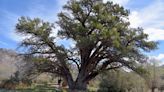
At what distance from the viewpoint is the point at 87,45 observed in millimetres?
34031

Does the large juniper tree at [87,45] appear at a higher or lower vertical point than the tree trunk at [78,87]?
higher

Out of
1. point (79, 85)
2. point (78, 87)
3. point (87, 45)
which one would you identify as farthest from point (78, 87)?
point (87, 45)

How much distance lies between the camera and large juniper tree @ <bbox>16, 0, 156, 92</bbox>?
35.5 m

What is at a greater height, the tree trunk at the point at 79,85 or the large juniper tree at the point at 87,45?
the large juniper tree at the point at 87,45

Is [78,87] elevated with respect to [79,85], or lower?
lower

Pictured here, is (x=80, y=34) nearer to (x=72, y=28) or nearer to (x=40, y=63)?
(x=72, y=28)

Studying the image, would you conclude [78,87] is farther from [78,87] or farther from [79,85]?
[79,85]

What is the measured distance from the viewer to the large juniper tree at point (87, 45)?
35.5 metres

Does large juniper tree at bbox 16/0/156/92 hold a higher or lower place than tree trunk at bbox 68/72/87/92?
higher

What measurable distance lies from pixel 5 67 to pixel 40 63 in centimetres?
4059

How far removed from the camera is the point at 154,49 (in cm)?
3741

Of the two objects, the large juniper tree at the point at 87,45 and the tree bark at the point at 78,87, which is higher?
the large juniper tree at the point at 87,45

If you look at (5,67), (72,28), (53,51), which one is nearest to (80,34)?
(72,28)

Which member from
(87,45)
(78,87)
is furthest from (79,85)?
(87,45)
